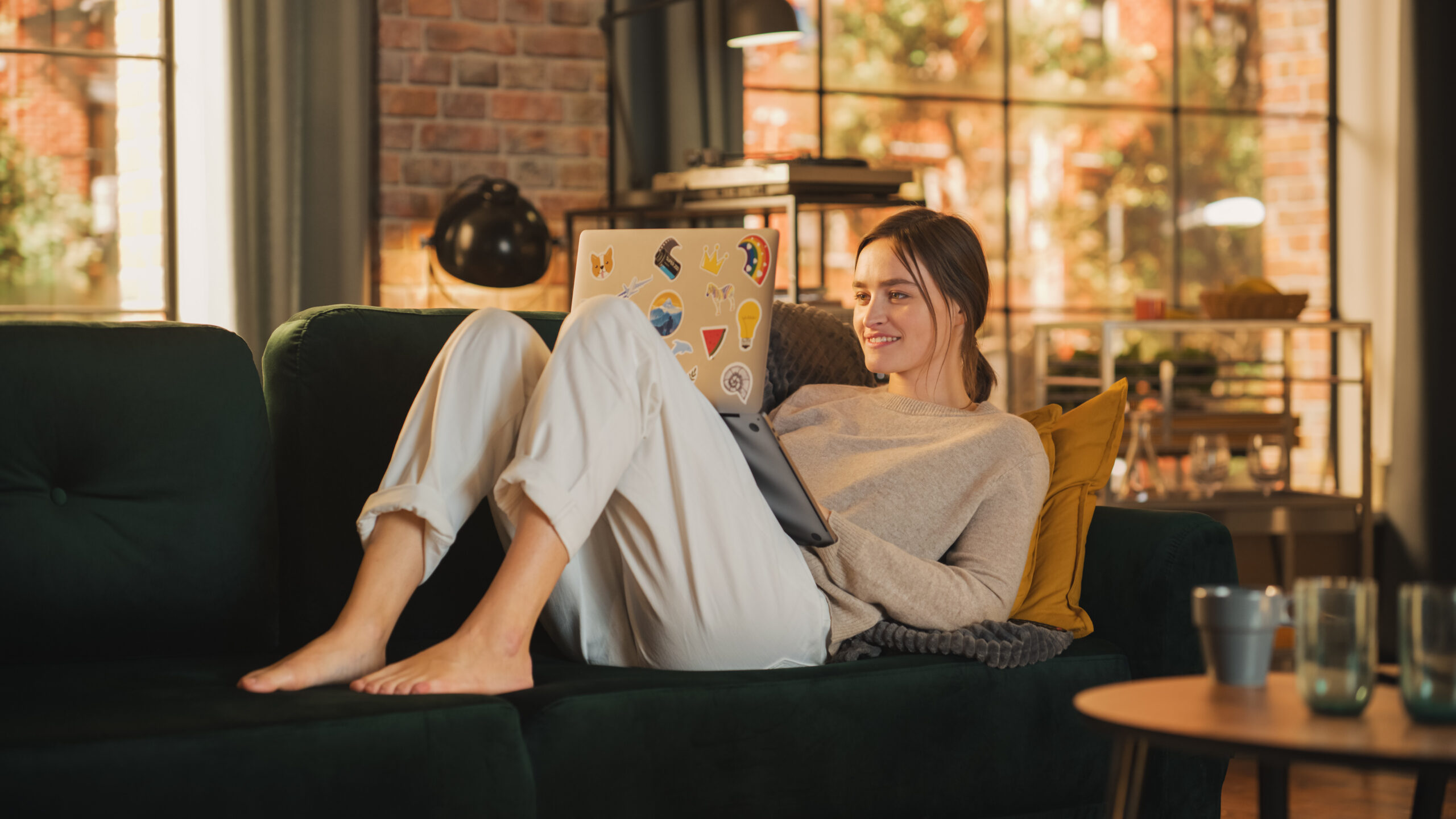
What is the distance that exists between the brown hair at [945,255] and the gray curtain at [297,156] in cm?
170

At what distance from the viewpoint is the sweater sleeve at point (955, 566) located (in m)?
1.83

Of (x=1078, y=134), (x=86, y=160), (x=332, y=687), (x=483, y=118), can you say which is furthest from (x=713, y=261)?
(x=1078, y=134)

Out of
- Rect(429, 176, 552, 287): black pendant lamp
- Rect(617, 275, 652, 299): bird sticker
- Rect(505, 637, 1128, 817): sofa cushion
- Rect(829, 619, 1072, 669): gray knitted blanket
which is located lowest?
Rect(505, 637, 1128, 817): sofa cushion

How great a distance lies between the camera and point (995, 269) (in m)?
4.48

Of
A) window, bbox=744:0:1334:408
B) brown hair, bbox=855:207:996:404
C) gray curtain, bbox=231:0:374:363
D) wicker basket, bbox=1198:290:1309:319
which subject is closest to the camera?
brown hair, bbox=855:207:996:404

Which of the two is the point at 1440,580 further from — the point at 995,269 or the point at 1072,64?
the point at 1072,64

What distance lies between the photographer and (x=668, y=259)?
190 cm

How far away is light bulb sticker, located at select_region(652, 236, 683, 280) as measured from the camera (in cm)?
189

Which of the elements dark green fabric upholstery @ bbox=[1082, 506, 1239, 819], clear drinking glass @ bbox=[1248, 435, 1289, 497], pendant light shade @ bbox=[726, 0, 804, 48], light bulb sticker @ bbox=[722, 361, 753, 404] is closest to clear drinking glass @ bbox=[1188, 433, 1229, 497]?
clear drinking glass @ bbox=[1248, 435, 1289, 497]

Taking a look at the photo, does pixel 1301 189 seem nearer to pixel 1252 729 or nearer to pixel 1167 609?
pixel 1167 609

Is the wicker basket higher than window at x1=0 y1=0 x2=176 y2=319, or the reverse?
window at x1=0 y1=0 x2=176 y2=319

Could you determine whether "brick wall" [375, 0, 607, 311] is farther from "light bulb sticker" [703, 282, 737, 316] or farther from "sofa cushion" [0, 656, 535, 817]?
"sofa cushion" [0, 656, 535, 817]

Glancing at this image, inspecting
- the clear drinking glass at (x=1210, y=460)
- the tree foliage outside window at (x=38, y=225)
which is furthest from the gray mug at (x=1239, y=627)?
the tree foliage outside window at (x=38, y=225)

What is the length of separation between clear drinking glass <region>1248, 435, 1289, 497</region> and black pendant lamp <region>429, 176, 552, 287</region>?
1.94m
